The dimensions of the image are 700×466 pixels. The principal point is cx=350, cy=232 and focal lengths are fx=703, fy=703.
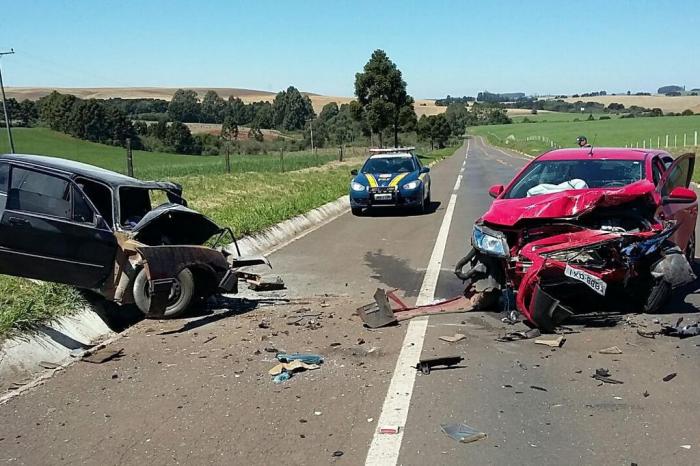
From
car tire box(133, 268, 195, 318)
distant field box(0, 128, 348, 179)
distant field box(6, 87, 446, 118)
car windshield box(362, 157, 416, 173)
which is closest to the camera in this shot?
car tire box(133, 268, 195, 318)

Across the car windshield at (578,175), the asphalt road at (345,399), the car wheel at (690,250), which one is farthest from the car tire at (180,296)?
the car wheel at (690,250)

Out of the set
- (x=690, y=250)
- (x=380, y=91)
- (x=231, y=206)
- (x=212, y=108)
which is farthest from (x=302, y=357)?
(x=212, y=108)

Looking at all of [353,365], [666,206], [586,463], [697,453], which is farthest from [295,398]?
[666,206]

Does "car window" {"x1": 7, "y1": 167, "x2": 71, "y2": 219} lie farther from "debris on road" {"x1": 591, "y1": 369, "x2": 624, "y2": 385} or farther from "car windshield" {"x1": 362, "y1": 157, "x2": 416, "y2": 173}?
"car windshield" {"x1": 362, "y1": 157, "x2": 416, "y2": 173}

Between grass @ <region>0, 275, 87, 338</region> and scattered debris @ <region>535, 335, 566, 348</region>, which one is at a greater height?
grass @ <region>0, 275, 87, 338</region>

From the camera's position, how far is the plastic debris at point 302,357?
5.85 meters

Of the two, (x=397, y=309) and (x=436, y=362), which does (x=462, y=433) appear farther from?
(x=397, y=309)

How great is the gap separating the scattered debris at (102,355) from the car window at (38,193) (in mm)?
1443

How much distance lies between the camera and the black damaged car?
662 centimetres

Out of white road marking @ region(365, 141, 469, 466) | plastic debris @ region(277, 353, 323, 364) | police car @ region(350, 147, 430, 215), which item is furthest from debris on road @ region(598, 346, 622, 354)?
police car @ region(350, 147, 430, 215)

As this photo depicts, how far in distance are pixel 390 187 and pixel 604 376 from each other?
12.2m

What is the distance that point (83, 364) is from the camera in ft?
19.7

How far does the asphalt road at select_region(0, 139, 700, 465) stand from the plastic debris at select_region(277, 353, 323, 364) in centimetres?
13

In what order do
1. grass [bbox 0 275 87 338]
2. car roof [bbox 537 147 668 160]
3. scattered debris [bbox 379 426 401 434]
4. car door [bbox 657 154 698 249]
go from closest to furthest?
scattered debris [bbox 379 426 401 434] → grass [bbox 0 275 87 338] → car door [bbox 657 154 698 249] → car roof [bbox 537 147 668 160]
